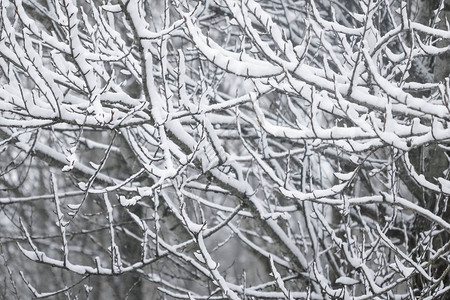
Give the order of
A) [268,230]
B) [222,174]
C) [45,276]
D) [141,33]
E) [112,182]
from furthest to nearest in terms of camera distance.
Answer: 1. [45,276]
2. [112,182]
3. [268,230]
4. [222,174]
5. [141,33]

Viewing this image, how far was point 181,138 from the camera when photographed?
341 cm

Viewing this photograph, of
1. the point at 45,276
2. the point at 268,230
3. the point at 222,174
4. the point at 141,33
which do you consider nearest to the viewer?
the point at 141,33

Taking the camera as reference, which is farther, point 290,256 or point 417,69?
point 417,69

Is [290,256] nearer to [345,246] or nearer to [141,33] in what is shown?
[345,246]

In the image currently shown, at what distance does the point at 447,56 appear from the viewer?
4.57 metres

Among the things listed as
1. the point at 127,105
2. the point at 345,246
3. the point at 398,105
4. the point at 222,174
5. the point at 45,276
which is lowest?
the point at 345,246

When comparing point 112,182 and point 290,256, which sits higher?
point 112,182

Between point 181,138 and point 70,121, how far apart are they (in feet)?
2.59

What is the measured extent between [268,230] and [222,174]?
769 mm

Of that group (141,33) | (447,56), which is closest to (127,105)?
(141,33)

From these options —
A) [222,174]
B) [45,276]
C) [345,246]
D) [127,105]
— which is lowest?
[345,246]

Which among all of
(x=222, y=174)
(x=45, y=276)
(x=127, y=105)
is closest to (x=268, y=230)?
(x=222, y=174)

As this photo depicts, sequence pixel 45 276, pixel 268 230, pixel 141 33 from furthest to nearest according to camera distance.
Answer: pixel 45 276, pixel 268 230, pixel 141 33

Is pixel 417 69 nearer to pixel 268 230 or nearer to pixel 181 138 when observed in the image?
pixel 268 230
